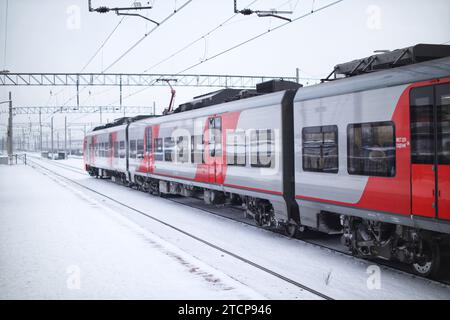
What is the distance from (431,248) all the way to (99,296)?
495cm

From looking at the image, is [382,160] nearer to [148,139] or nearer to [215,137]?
[215,137]

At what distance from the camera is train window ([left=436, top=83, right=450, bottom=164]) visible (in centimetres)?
679

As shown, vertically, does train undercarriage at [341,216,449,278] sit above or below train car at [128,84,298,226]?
below

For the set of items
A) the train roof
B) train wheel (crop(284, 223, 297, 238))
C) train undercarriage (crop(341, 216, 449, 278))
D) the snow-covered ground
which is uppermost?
the train roof

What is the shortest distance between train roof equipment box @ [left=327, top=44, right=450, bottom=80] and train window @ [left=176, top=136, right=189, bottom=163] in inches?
313

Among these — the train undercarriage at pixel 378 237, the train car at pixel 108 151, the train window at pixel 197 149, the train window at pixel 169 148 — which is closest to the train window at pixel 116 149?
the train car at pixel 108 151

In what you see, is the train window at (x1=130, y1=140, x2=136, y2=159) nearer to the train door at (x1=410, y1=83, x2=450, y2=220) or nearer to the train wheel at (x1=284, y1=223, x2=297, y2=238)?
the train wheel at (x1=284, y1=223, x2=297, y2=238)

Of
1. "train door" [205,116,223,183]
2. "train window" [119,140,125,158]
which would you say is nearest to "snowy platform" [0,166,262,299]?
"train door" [205,116,223,183]

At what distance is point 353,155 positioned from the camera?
28.3 ft

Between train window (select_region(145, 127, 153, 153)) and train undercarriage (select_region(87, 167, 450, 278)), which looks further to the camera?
train window (select_region(145, 127, 153, 153))

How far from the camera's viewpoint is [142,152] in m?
22.0

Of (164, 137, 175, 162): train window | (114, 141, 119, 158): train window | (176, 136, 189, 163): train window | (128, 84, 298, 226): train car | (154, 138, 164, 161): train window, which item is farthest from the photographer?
(114, 141, 119, 158): train window

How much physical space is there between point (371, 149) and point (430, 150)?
1.24 m

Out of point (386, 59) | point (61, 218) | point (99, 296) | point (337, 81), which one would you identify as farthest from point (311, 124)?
point (61, 218)
